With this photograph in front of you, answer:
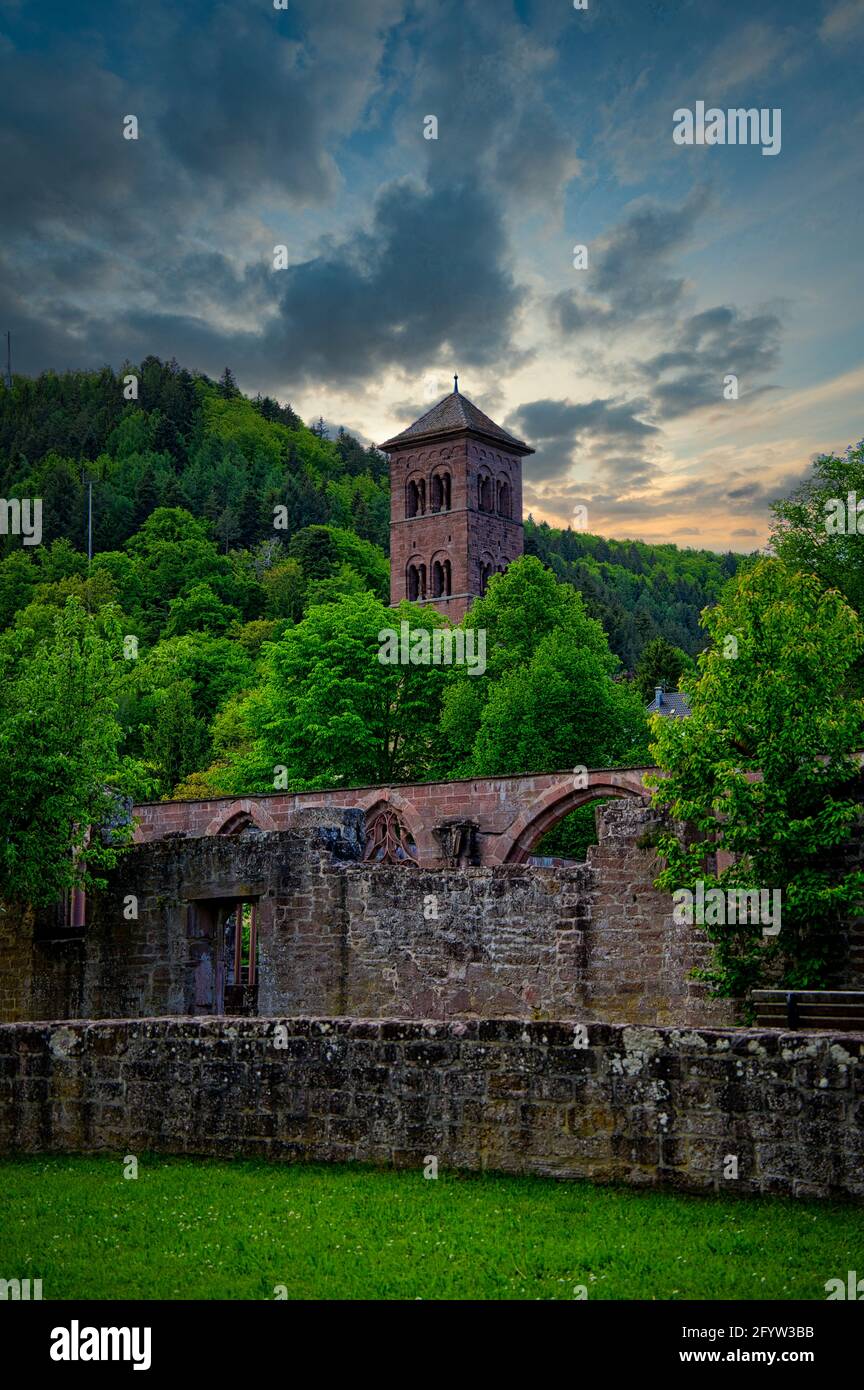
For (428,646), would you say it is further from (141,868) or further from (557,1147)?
(557,1147)

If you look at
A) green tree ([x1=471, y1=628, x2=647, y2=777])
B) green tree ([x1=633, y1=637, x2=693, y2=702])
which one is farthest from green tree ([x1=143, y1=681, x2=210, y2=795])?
green tree ([x1=633, y1=637, x2=693, y2=702])

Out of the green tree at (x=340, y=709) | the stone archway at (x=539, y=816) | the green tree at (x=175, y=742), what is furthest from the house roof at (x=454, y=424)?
the stone archway at (x=539, y=816)

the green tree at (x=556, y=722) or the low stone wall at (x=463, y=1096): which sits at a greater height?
the green tree at (x=556, y=722)

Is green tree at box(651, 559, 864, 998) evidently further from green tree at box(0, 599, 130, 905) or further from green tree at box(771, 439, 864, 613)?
green tree at box(771, 439, 864, 613)

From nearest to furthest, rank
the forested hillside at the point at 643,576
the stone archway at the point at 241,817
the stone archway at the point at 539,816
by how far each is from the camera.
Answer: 1. the stone archway at the point at 539,816
2. the stone archway at the point at 241,817
3. the forested hillside at the point at 643,576

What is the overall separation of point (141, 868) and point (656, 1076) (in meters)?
13.0

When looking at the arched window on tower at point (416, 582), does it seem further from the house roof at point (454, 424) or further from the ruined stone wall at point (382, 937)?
the ruined stone wall at point (382, 937)

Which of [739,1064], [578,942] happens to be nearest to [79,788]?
[578,942]

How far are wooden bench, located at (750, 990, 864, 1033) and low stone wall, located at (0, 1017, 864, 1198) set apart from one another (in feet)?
12.7

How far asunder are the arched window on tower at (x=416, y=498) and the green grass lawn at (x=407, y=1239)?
83621 millimetres

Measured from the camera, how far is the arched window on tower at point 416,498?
304 feet

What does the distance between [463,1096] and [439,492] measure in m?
83.1

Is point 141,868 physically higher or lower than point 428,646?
lower

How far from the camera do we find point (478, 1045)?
1023cm
